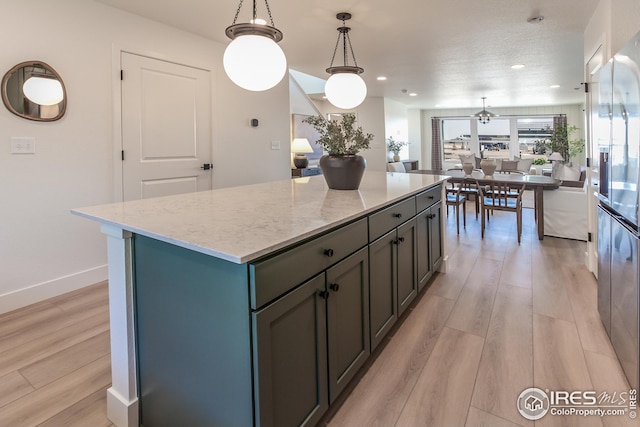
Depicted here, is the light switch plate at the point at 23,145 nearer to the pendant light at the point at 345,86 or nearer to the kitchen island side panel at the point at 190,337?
the kitchen island side panel at the point at 190,337

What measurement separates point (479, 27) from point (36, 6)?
145 inches

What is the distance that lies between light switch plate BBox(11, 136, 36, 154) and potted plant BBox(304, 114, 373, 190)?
2000mm

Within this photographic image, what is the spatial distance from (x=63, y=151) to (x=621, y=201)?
3518 mm

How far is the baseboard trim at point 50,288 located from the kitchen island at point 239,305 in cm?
162

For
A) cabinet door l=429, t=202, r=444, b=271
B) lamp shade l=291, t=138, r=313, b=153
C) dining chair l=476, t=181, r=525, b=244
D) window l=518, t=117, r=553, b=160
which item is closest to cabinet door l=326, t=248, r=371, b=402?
cabinet door l=429, t=202, r=444, b=271

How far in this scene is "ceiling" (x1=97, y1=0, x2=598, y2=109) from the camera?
297 centimetres

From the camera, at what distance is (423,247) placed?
258cm

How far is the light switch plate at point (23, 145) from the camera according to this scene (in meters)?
2.49

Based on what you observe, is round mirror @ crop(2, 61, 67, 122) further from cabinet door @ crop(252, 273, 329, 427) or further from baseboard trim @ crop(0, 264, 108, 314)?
cabinet door @ crop(252, 273, 329, 427)

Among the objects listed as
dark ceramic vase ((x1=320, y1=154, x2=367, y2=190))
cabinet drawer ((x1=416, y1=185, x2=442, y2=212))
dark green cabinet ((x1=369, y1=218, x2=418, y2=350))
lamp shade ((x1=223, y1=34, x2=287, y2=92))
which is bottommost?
dark green cabinet ((x1=369, y1=218, x2=418, y2=350))

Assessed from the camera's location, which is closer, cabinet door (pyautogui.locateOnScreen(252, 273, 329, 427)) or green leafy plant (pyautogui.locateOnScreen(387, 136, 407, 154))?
cabinet door (pyautogui.locateOnScreen(252, 273, 329, 427))

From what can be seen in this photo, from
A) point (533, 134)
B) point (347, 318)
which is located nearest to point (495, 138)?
point (533, 134)

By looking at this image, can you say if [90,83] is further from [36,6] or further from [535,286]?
[535,286]

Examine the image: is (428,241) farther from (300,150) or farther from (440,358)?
(300,150)
